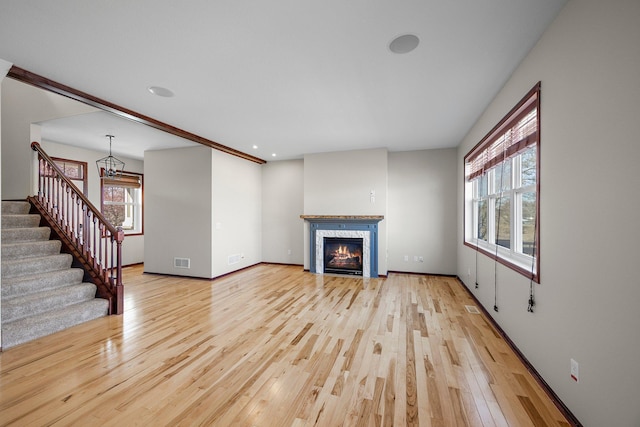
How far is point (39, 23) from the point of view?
187 cm

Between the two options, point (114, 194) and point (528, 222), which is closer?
point (528, 222)

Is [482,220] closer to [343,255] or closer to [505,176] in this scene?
[505,176]

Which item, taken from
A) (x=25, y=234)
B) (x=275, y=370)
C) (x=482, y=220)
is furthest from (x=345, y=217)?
(x=25, y=234)

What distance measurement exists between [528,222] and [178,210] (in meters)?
5.72

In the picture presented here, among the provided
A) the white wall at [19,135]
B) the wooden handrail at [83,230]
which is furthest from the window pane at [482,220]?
the white wall at [19,135]

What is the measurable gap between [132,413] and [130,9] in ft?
8.76

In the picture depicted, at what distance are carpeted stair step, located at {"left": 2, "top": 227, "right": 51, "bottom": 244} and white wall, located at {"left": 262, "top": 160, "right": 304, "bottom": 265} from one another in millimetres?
3950

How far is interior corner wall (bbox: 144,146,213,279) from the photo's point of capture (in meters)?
5.18

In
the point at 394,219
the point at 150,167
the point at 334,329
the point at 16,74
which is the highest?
the point at 16,74

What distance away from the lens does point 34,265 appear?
3.32 m

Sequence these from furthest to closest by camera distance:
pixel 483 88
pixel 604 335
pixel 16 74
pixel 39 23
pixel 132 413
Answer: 1. pixel 483 88
2. pixel 16 74
3. pixel 39 23
4. pixel 132 413
5. pixel 604 335

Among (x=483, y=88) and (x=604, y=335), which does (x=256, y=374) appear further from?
(x=483, y=88)

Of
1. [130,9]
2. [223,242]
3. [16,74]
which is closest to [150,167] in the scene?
[223,242]

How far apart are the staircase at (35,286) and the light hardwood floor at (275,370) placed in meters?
0.18
